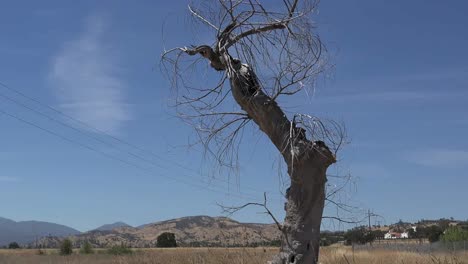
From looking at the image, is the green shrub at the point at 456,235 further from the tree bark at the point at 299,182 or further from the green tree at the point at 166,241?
the tree bark at the point at 299,182

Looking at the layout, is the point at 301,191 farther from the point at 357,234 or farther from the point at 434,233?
the point at 434,233

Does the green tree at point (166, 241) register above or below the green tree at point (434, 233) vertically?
below

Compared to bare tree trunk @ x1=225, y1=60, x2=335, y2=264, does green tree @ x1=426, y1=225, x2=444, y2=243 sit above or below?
above

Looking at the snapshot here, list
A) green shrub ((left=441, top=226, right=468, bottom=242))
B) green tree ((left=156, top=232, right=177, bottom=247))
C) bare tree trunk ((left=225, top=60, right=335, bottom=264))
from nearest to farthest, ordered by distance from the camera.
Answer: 1. bare tree trunk ((left=225, top=60, right=335, bottom=264))
2. green shrub ((left=441, top=226, right=468, bottom=242))
3. green tree ((left=156, top=232, right=177, bottom=247))

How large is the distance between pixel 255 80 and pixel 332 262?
188 inches

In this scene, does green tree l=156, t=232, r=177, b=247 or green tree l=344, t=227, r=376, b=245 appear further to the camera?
green tree l=156, t=232, r=177, b=247

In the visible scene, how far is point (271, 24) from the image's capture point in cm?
835

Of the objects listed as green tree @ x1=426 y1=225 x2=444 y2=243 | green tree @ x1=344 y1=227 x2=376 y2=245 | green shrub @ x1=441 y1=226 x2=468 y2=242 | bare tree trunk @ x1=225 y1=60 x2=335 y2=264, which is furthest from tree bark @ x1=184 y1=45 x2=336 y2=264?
green tree @ x1=426 y1=225 x2=444 y2=243

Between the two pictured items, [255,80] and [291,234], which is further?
[255,80]

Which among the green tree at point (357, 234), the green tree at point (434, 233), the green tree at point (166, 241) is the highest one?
the green tree at point (434, 233)

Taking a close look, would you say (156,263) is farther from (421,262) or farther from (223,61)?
(223,61)

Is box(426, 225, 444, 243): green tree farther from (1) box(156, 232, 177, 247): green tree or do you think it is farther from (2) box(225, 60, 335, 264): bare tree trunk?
(2) box(225, 60, 335, 264): bare tree trunk

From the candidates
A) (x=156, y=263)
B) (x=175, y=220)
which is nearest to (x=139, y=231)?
(x=175, y=220)

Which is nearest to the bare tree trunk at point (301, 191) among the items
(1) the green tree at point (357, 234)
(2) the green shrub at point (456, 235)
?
(1) the green tree at point (357, 234)
